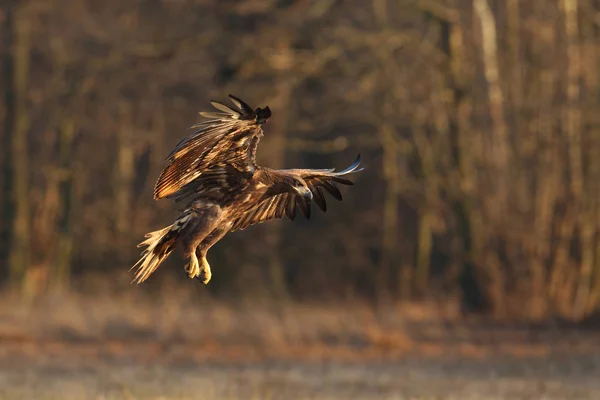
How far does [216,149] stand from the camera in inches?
328

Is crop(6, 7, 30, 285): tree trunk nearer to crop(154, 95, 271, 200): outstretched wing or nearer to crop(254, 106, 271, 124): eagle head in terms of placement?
crop(154, 95, 271, 200): outstretched wing

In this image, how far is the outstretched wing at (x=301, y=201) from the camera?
29.1ft

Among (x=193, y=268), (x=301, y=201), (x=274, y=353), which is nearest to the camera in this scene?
(x=193, y=268)

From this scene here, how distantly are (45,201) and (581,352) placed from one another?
11563 mm

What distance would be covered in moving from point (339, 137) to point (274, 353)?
140 inches

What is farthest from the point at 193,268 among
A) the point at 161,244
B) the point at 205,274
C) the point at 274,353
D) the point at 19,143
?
the point at 19,143

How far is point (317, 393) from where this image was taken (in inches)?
609

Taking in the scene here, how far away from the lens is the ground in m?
15.9

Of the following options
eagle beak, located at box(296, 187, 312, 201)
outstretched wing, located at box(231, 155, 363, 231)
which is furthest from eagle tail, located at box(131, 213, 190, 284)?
eagle beak, located at box(296, 187, 312, 201)

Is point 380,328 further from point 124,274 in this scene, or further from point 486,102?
point 124,274

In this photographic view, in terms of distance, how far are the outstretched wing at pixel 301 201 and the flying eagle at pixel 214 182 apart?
254 mm

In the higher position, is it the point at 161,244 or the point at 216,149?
the point at 216,149

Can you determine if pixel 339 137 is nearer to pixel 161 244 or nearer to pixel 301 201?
pixel 301 201

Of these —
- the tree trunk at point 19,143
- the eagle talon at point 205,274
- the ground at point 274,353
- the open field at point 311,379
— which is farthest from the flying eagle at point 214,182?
the tree trunk at point 19,143
